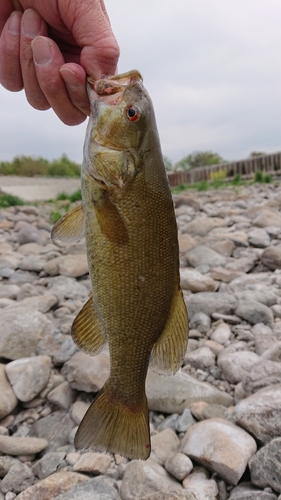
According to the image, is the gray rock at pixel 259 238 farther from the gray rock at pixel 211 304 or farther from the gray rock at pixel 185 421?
the gray rock at pixel 185 421

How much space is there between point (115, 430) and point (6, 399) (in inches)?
55.4

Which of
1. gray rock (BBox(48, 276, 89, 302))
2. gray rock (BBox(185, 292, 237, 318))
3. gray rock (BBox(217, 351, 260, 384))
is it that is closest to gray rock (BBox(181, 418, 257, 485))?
gray rock (BBox(217, 351, 260, 384))

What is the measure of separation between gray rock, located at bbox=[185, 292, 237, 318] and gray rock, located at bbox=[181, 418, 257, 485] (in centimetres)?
167

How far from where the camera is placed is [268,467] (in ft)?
7.38

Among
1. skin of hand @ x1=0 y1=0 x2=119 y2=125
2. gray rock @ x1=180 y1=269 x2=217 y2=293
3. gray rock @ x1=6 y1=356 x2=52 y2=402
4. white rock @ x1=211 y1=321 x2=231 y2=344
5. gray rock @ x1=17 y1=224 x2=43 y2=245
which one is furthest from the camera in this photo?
gray rock @ x1=17 y1=224 x2=43 y2=245

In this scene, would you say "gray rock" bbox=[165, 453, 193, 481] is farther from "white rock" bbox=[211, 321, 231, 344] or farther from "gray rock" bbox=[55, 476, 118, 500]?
"white rock" bbox=[211, 321, 231, 344]

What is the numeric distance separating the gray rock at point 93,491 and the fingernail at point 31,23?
7.89ft

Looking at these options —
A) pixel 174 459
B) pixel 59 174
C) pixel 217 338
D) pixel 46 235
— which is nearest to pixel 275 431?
pixel 174 459

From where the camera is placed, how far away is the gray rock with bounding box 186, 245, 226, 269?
595cm

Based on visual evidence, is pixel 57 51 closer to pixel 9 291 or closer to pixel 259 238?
pixel 9 291

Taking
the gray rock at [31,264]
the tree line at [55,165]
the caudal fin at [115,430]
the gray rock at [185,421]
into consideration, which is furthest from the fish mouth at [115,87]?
the tree line at [55,165]

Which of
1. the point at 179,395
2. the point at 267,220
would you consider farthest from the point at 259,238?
the point at 179,395

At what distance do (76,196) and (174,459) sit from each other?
609 inches

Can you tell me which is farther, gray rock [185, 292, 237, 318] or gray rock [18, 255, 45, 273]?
gray rock [18, 255, 45, 273]
